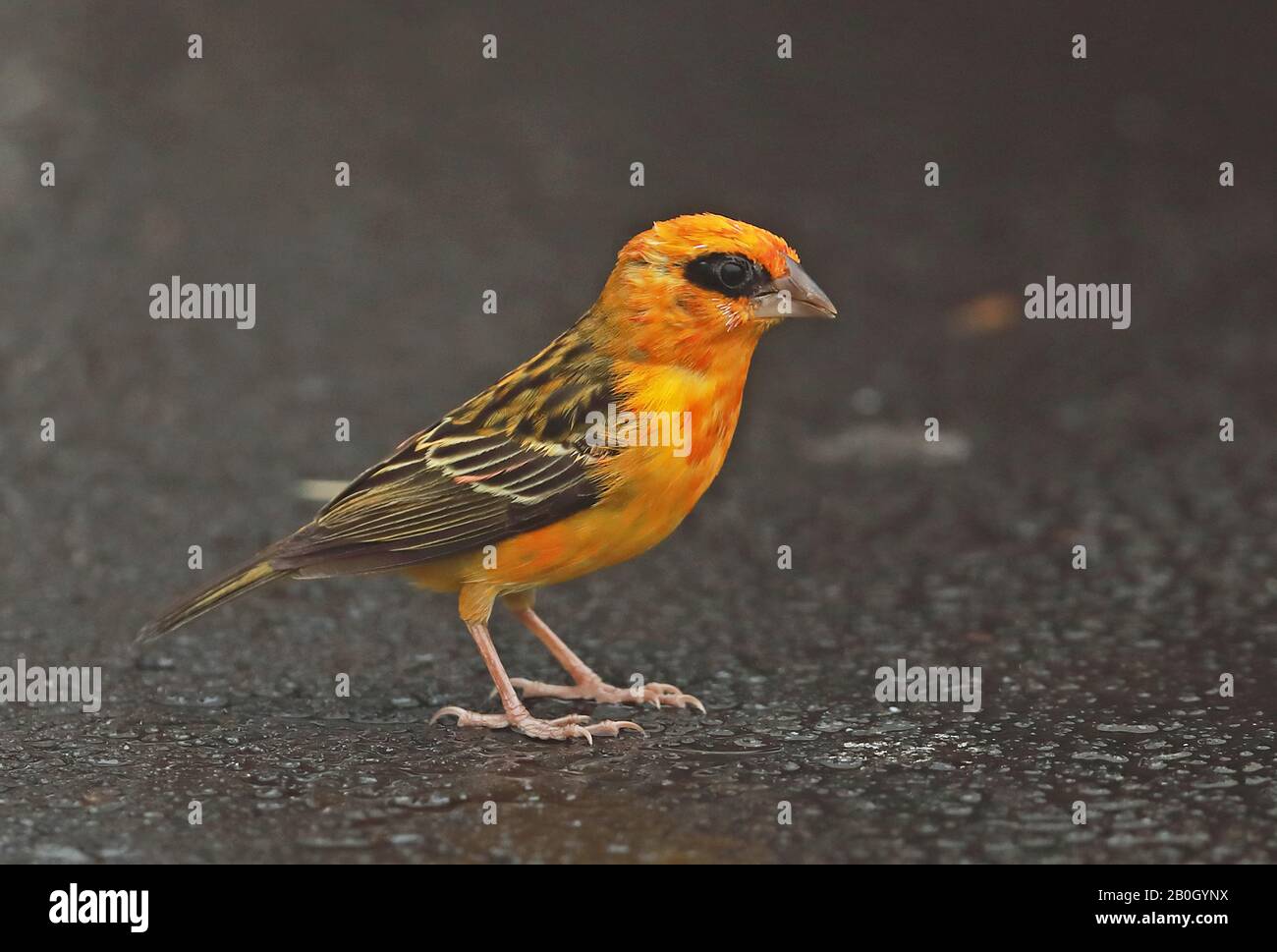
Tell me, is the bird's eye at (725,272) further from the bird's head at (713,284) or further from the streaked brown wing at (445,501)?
the streaked brown wing at (445,501)

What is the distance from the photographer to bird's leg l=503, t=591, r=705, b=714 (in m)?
5.18

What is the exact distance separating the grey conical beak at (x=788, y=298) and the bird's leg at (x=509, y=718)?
3.91 feet

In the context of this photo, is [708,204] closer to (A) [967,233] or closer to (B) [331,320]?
(A) [967,233]

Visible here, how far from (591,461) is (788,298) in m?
0.75

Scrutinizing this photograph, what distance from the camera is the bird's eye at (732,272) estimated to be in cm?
496

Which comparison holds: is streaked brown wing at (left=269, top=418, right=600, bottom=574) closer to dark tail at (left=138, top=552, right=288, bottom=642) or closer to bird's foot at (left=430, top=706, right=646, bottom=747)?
dark tail at (left=138, top=552, right=288, bottom=642)

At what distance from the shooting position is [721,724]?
500 cm

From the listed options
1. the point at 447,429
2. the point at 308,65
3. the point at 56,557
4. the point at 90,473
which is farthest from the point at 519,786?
the point at 308,65

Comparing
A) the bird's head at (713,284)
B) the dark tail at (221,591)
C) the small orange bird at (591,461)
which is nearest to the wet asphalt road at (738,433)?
the dark tail at (221,591)

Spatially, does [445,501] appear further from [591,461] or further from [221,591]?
[221,591]

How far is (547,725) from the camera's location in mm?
4922

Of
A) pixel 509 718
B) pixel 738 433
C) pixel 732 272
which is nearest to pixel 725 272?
pixel 732 272

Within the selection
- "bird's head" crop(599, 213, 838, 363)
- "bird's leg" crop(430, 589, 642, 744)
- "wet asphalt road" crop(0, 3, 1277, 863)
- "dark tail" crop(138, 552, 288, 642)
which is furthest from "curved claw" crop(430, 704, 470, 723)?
"bird's head" crop(599, 213, 838, 363)

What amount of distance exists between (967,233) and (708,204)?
1.41m
